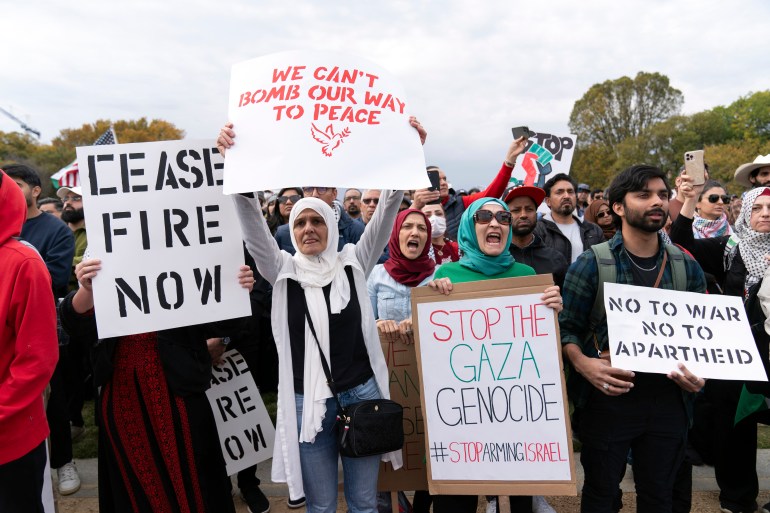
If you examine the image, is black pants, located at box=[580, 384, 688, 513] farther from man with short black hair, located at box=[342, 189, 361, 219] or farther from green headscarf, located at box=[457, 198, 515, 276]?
man with short black hair, located at box=[342, 189, 361, 219]

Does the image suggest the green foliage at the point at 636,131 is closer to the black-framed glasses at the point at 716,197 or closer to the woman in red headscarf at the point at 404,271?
the black-framed glasses at the point at 716,197

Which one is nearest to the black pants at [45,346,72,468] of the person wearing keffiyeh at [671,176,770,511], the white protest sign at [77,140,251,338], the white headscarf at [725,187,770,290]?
the white protest sign at [77,140,251,338]

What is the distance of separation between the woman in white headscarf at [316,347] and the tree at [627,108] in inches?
1850

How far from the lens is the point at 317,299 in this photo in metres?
2.79

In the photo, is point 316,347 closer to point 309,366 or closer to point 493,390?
point 309,366

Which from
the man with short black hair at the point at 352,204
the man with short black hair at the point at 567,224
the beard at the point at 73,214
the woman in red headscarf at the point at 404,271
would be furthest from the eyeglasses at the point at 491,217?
the man with short black hair at the point at 352,204

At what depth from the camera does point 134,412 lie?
9.25 feet

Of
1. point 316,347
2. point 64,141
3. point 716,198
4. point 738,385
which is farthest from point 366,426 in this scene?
point 64,141

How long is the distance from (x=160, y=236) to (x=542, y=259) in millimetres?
2661

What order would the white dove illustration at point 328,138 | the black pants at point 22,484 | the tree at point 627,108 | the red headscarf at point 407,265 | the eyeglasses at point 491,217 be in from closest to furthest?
the black pants at point 22,484 < the white dove illustration at point 328,138 < the eyeglasses at point 491,217 < the red headscarf at point 407,265 < the tree at point 627,108

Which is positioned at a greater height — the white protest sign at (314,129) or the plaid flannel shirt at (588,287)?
the white protest sign at (314,129)

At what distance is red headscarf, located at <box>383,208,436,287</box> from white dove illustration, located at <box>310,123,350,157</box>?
46.5 inches

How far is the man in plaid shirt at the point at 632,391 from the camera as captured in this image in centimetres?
274

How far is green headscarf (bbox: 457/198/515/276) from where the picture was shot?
120 inches
